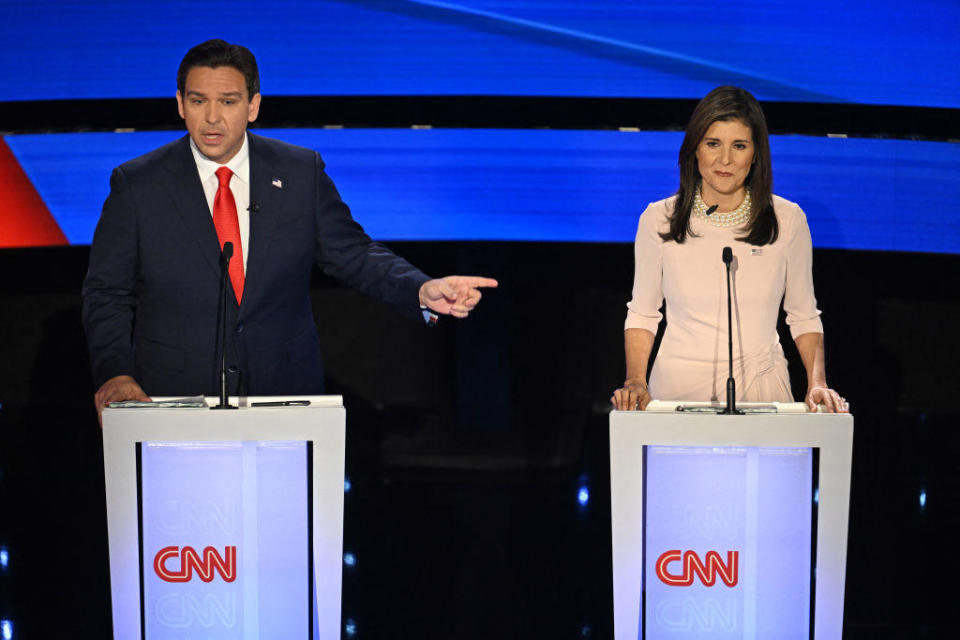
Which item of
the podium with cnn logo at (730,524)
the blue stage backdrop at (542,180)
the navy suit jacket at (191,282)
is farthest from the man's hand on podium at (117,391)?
the blue stage backdrop at (542,180)

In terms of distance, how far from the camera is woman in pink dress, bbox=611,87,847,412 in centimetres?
259

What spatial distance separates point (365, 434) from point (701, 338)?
2.45 metres

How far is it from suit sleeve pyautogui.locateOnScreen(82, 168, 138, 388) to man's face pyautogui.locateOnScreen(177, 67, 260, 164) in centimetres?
23

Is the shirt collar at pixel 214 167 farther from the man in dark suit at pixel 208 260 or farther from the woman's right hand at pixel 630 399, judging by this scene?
the woman's right hand at pixel 630 399

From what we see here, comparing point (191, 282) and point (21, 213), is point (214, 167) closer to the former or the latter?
point (191, 282)

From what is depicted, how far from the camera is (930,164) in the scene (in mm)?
4320

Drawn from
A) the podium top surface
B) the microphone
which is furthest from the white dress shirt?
the podium top surface

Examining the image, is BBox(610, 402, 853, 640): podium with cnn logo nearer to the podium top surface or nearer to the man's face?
the podium top surface

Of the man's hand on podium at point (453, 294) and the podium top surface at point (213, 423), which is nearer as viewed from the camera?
the podium top surface at point (213, 423)

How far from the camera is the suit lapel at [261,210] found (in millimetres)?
2557

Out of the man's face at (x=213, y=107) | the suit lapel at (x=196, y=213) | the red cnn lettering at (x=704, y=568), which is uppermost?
the man's face at (x=213, y=107)

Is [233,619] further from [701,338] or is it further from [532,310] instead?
[532,310]

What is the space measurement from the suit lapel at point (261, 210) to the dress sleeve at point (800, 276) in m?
1.30

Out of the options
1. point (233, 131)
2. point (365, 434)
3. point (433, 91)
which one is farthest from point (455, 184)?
Result: point (233, 131)
